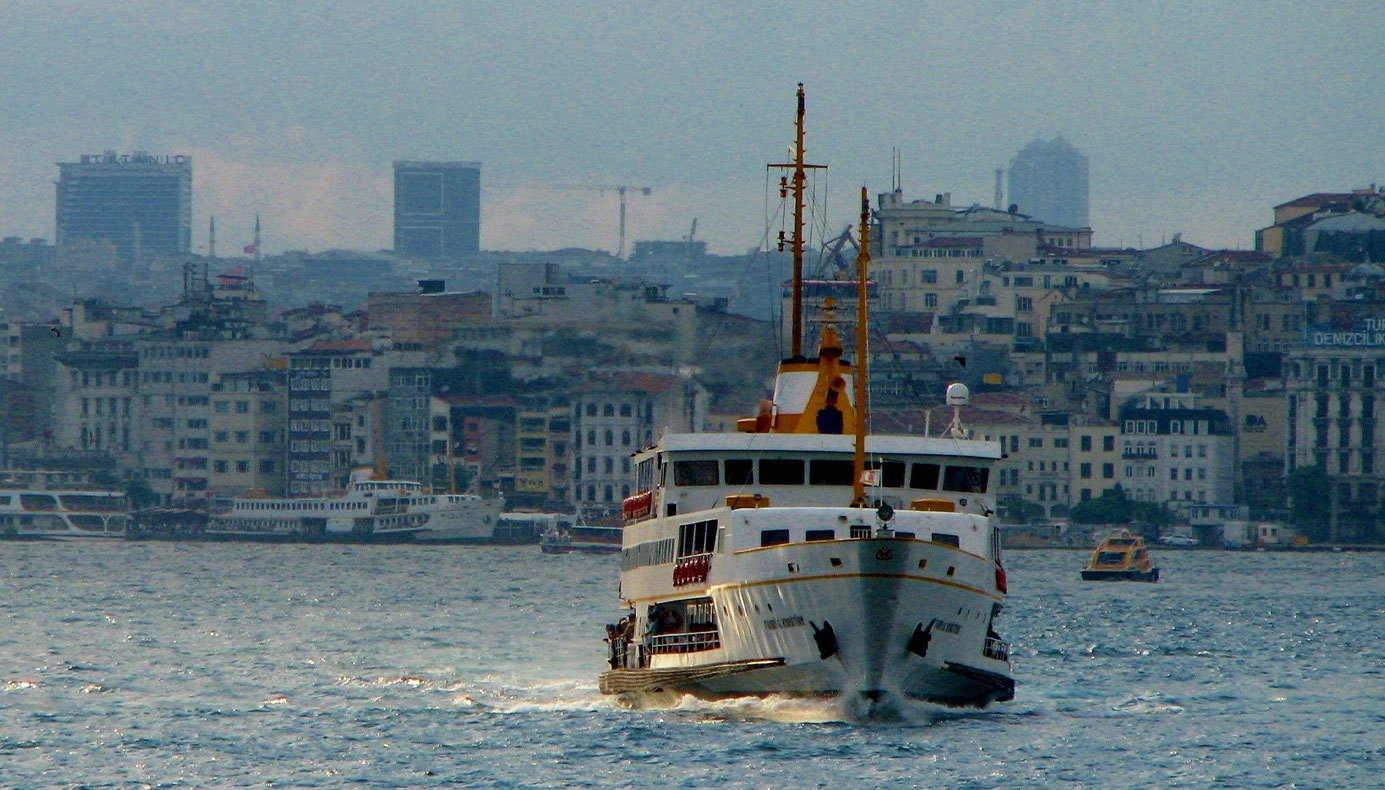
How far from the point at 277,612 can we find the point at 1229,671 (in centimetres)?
3810

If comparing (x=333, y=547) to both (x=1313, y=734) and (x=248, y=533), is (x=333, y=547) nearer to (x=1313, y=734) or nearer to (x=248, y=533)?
(x=248, y=533)

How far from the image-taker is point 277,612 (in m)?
101

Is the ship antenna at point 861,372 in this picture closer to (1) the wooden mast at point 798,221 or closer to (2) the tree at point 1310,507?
(1) the wooden mast at point 798,221

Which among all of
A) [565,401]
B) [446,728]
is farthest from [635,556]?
[565,401]

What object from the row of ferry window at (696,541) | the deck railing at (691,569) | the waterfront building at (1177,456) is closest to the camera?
the row of ferry window at (696,541)

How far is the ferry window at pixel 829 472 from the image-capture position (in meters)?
53.4

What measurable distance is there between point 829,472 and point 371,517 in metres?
141

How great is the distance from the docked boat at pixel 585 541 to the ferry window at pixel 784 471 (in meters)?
120

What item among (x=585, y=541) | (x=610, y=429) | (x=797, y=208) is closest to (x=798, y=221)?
(x=797, y=208)

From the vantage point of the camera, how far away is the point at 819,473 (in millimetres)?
53469

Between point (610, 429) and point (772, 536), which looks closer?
point (772, 536)

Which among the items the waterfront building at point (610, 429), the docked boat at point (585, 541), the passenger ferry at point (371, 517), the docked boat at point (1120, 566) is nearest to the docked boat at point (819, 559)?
the docked boat at point (1120, 566)

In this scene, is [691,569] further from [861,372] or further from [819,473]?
[861,372]

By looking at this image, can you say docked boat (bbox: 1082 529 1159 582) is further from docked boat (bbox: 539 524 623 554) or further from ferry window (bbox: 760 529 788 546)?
Answer: ferry window (bbox: 760 529 788 546)
